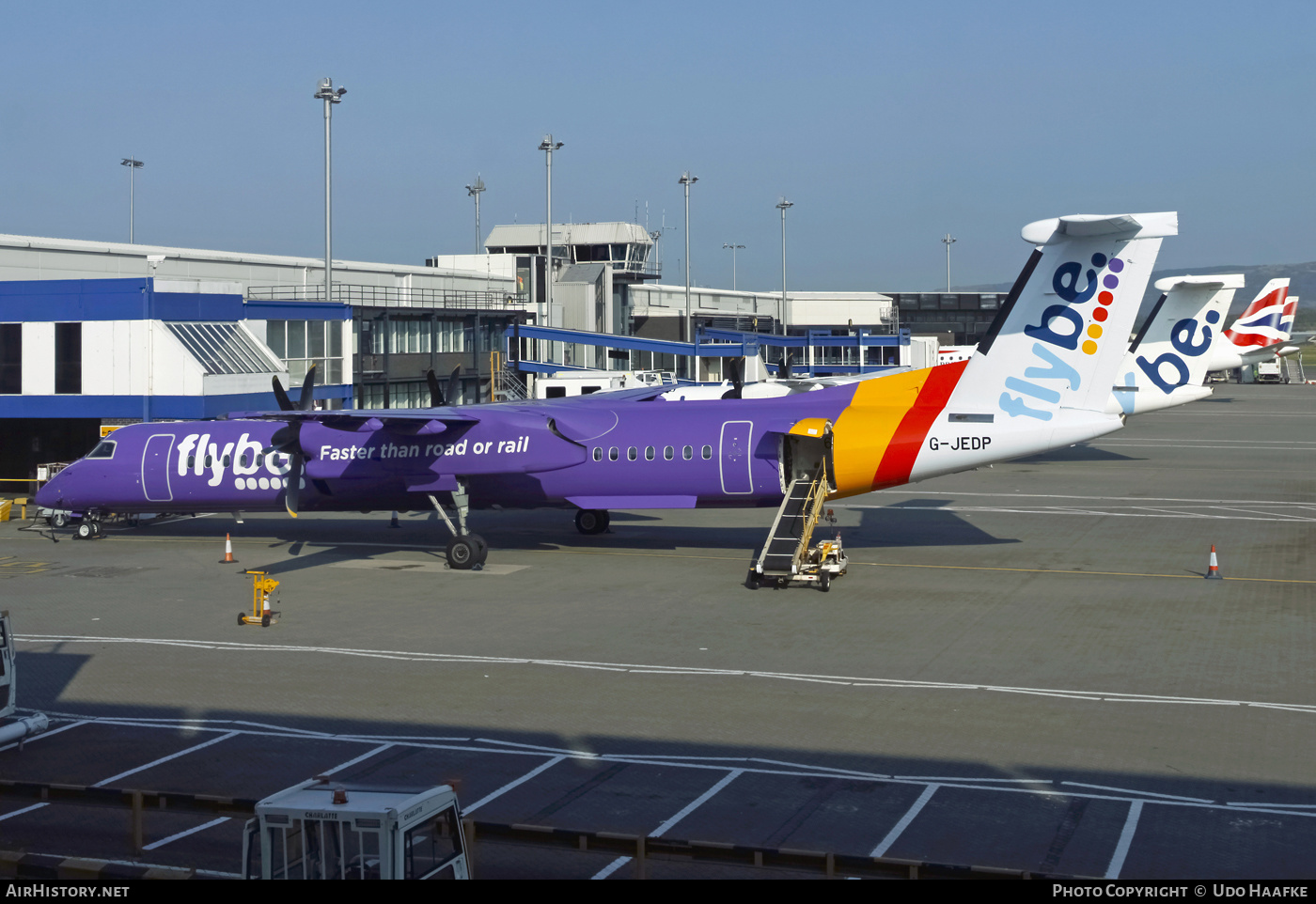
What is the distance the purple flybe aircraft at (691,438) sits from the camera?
25531mm

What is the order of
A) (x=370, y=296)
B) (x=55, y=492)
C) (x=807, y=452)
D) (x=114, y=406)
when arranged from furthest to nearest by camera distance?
(x=370, y=296) < (x=114, y=406) < (x=55, y=492) < (x=807, y=452)

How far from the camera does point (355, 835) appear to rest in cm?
912

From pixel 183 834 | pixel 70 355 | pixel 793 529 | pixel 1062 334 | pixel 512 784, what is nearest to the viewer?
pixel 183 834

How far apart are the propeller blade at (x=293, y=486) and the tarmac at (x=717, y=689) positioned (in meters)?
1.46

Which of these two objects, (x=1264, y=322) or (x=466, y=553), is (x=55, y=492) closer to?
(x=466, y=553)

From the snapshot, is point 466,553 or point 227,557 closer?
point 466,553

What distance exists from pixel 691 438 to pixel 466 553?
5954 millimetres

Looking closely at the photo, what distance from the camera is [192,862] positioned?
11.3 m

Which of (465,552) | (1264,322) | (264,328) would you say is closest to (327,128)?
(264,328)

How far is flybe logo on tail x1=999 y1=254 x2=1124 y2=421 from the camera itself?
25234mm

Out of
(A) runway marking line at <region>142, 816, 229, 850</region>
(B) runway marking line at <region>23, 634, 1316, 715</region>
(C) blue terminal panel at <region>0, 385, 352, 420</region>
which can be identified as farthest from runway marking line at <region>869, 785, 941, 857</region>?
(C) blue terminal panel at <region>0, 385, 352, 420</region>

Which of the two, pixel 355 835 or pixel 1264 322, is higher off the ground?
pixel 1264 322

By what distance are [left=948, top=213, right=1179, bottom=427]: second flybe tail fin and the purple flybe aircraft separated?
30mm

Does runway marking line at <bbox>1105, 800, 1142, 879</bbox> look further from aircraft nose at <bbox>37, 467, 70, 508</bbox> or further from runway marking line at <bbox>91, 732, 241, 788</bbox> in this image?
aircraft nose at <bbox>37, 467, 70, 508</bbox>
